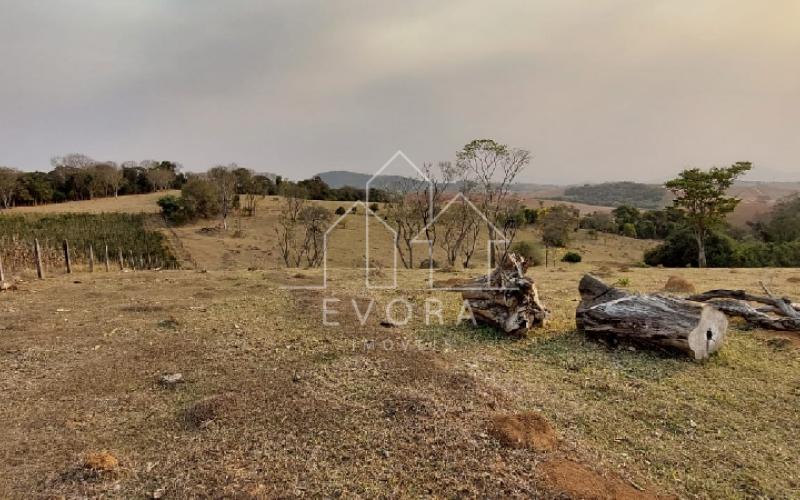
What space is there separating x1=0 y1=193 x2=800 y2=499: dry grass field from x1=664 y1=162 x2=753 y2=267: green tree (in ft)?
71.7

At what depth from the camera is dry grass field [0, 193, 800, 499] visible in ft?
12.4

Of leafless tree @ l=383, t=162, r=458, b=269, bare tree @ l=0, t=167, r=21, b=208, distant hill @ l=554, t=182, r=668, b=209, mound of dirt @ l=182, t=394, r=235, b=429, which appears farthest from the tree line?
distant hill @ l=554, t=182, r=668, b=209

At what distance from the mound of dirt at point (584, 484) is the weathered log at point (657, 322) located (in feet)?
11.7

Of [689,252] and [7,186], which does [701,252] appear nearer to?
[689,252]

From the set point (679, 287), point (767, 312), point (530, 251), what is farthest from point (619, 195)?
point (767, 312)

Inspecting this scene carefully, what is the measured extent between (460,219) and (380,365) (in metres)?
22.9

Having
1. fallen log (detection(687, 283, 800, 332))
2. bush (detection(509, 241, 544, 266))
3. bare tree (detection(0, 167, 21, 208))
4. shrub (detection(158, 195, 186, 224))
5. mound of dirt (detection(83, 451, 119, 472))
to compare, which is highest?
bare tree (detection(0, 167, 21, 208))

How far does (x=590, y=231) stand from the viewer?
45.2 m

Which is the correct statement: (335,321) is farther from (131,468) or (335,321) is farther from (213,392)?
(131,468)

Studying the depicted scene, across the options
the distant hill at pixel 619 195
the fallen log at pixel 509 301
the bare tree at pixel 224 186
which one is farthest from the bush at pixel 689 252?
the distant hill at pixel 619 195

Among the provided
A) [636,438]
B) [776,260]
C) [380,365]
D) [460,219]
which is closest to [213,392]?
[380,365]

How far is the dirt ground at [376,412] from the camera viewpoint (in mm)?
3785

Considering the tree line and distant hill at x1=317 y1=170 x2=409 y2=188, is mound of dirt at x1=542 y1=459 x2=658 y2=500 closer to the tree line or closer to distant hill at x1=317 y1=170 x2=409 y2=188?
the tree line

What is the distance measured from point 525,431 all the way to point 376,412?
5.24 ft
